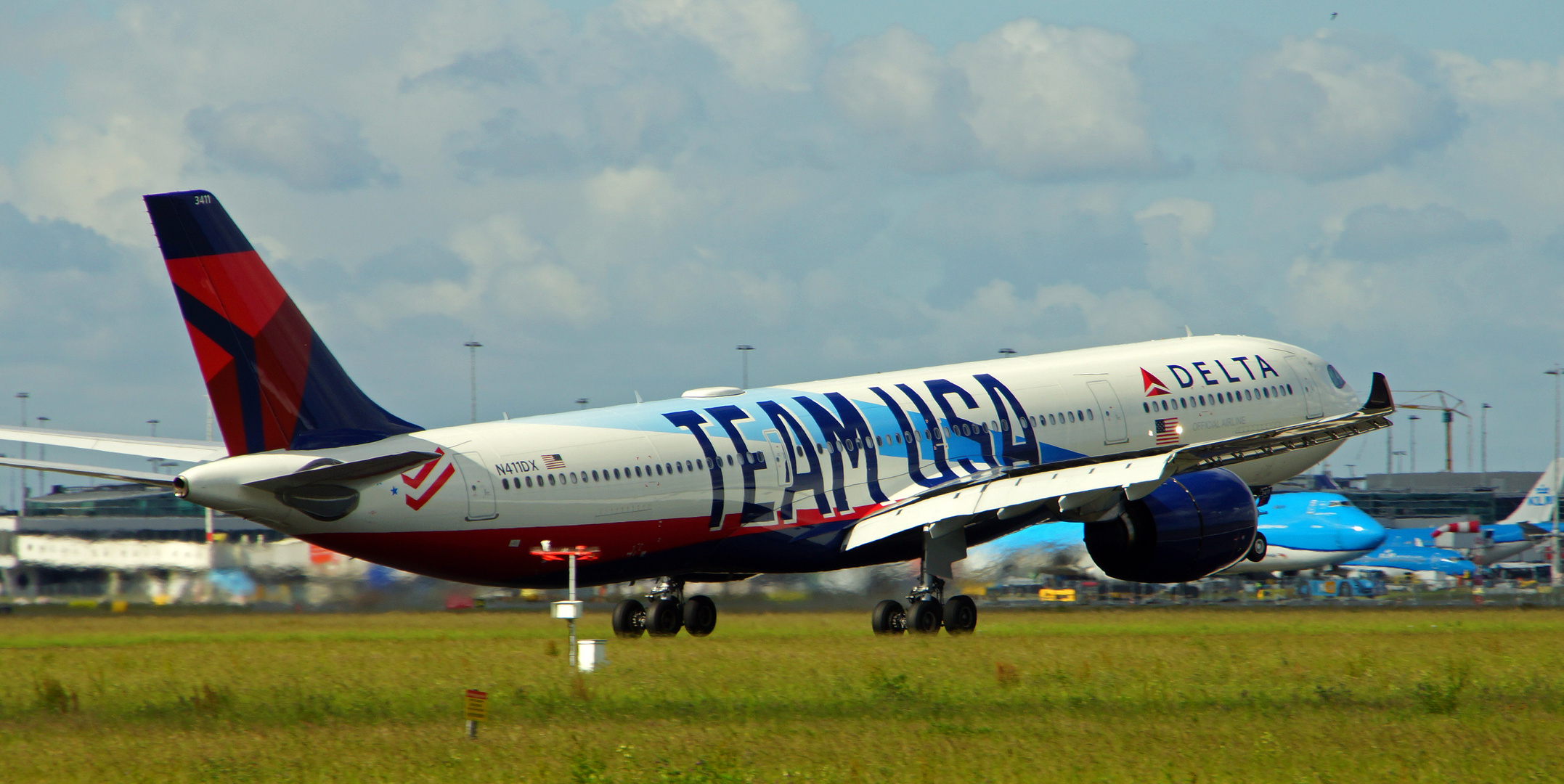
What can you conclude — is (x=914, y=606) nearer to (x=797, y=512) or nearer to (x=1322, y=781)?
(x=797, y=512)

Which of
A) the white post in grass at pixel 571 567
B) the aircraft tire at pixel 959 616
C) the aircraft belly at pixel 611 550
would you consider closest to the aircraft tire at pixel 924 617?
the aircraft tire at pixel 959 616

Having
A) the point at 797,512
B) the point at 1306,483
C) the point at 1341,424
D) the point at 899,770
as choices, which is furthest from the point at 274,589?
the point at 1306,483

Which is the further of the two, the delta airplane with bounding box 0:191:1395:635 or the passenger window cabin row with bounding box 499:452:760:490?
the passenger window cabin row with bounding box 499:452:760:490

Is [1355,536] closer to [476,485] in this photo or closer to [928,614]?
[928,614]

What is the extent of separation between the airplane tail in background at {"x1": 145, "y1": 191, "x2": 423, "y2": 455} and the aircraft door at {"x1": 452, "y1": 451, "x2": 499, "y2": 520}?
2.18 metres

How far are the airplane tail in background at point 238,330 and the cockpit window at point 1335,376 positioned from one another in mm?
25637

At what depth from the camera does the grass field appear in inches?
597

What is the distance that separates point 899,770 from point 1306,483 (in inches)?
4074

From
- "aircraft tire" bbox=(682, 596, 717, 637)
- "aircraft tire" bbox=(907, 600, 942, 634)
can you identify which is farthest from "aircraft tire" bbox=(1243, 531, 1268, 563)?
"aircraft tire" bbox=(682, 596, 717, 637)

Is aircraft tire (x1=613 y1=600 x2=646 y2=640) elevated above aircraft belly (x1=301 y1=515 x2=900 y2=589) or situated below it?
below

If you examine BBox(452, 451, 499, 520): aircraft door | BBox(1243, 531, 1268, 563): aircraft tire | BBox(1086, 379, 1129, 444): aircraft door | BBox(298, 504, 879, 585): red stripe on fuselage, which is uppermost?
BBox(1086, 379, 1129, 444): aircraft door

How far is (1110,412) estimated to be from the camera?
3519 centimetres

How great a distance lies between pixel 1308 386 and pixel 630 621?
1793 cm

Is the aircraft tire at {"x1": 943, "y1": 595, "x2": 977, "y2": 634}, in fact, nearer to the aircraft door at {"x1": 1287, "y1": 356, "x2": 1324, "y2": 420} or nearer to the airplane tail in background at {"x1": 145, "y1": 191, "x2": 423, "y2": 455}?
the airplane tail in background at {"x1": 145, "y1": 191, "x2": 423, "y2": 455}
